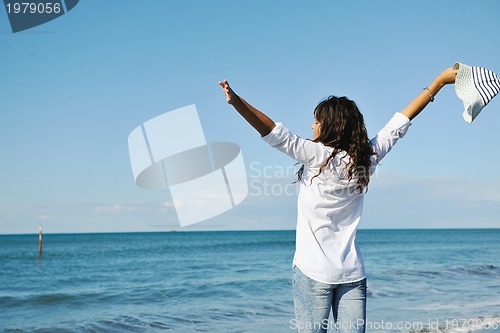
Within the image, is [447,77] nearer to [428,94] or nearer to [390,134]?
[428,94]

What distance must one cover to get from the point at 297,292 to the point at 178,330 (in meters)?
6.58

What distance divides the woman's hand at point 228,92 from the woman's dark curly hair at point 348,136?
1.51 ft

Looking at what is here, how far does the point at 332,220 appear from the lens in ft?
7.36

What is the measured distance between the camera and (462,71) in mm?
2387

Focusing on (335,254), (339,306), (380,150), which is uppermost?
(380,150)

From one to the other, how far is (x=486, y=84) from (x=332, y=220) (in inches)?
34.3

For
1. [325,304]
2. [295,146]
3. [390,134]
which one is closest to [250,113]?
[295,146]

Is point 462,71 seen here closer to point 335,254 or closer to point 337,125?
point 337,125

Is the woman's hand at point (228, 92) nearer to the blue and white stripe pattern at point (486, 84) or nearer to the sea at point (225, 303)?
the blue and white stripe pattern at point (486, 84)

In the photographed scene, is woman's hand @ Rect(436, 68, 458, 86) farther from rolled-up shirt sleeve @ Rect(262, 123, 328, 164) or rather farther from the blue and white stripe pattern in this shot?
rolled-up shirt sleeve @ Rect(262, 123, 328, 164)

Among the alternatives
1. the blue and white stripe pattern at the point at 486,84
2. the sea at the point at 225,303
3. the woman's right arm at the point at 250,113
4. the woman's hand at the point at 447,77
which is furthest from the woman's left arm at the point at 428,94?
the sea at the point at 225,303

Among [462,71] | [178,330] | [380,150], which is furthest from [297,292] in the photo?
[178,330]

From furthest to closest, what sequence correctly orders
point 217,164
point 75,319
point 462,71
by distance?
1. point 75,319
2. point 217,164
3. point 462,71

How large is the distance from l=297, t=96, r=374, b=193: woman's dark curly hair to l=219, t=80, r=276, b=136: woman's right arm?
0.29 m
